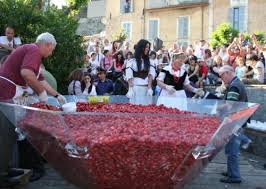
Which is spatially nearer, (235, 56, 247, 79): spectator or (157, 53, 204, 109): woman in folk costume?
(157, 53, 204, 109): woman in folk costume

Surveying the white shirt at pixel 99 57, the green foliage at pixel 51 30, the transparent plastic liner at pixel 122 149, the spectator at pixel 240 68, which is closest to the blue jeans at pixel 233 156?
the transparent plastic liner at pixel 122 149

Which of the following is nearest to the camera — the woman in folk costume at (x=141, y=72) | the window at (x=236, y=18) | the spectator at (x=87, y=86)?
the woman in folk costume at (x=141, y=72)

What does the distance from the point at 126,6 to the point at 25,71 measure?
46647 mm

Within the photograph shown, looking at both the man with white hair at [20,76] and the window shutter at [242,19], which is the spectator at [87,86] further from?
the window shutter at [242,19]

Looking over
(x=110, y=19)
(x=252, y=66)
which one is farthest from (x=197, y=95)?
(x=110, y=19)

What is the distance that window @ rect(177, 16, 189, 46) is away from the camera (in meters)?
46.1

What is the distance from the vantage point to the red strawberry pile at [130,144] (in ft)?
12.5

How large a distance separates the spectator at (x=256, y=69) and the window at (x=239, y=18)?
1164 inches

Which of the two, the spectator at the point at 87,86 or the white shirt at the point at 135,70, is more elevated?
the white shirt at the point at 135,70

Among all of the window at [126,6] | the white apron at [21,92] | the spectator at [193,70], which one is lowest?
the spectator at [193,70]

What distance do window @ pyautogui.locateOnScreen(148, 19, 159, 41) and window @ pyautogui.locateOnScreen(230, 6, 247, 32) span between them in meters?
7.43

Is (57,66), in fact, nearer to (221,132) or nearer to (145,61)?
(145,61)

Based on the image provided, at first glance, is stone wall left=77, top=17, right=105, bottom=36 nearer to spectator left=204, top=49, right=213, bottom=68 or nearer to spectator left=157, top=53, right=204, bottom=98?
Result: spectator left=204, top=49, right=213, bottom=68

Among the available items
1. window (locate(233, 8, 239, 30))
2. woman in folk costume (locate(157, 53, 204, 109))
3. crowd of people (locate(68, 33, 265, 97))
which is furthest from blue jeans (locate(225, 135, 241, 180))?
window (locate(233, 8, 239, 30))
